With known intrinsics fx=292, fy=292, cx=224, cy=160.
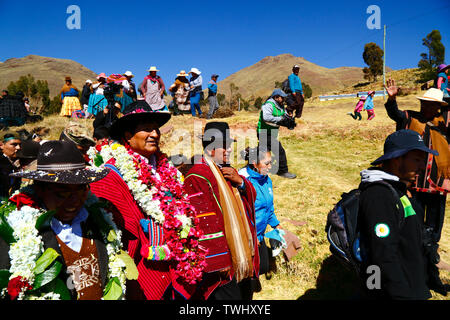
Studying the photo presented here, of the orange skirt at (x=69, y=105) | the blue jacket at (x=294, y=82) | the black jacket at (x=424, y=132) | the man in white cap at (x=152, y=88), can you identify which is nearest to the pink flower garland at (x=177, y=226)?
the black jacket at (x=424, y=132)

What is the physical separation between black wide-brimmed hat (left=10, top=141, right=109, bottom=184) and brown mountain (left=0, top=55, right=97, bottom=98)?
80.9 metres

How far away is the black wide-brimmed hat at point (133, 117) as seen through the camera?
7.99ft

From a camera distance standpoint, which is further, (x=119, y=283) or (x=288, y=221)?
(x=288, y=221)

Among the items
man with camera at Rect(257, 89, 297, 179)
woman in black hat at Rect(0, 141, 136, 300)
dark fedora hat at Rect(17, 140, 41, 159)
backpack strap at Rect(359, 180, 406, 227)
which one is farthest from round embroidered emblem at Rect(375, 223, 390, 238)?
man with camera at Rect(257, 89, 297, 179)

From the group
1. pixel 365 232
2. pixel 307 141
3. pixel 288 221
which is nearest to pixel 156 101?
pixel 307 141

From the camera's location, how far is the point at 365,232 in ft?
7.16

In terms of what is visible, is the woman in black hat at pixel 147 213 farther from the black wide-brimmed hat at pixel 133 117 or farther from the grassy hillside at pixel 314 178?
the grassy hillside at pixel 314 178

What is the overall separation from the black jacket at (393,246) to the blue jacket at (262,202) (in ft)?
4.87

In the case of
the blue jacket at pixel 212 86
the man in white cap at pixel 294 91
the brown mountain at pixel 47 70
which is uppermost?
the brown mountain at pixel 47 70

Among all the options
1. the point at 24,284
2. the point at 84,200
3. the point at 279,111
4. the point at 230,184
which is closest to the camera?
the point at 24,284

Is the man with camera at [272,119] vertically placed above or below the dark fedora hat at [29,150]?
above

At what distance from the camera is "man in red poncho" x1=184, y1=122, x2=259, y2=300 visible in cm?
245

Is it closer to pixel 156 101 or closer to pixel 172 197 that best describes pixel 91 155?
pixel 172 197
